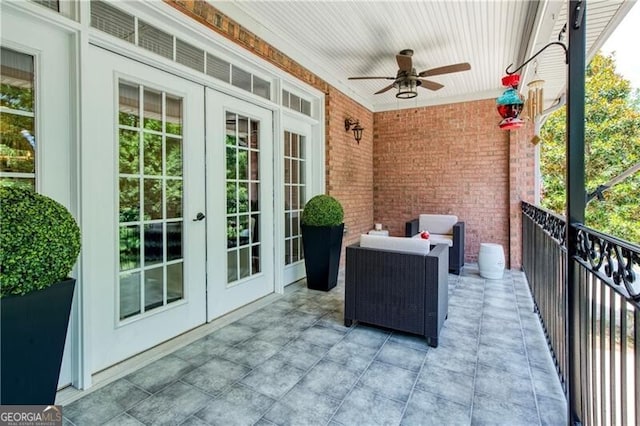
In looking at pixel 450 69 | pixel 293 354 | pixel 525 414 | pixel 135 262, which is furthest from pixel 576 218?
pixel 135 262

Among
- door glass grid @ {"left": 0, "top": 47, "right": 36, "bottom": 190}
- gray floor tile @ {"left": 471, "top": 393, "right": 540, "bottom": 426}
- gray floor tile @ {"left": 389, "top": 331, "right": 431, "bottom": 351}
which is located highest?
door glass grid @ {"left": 0, "top": 47, "right": 36, "bottom": 190}

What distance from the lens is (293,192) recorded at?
438cm

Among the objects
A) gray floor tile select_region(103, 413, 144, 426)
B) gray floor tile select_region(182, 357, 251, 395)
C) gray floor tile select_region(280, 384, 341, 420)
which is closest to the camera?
gray floor tile select_region(103, 413, 144, 426)

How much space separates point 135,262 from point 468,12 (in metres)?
3.78

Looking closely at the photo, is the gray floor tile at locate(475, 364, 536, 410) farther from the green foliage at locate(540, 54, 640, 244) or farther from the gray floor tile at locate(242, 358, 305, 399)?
the green foliage at locate(540, 54, 640, 244)

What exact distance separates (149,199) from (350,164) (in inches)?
142

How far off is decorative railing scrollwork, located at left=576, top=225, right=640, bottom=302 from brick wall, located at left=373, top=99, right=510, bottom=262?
14.1ft

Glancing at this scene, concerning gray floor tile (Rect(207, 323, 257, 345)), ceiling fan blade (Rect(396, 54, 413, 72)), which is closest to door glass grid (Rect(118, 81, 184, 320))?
gray floor tile (Rect(207, 323, 257, 345))

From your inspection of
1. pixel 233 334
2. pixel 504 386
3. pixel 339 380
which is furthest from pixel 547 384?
pixel 233 334

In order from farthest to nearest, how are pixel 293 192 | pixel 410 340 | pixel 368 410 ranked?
pixel 293 192, pixel 410 340, pixel 368 410

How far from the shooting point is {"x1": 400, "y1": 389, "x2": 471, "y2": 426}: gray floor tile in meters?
1.74

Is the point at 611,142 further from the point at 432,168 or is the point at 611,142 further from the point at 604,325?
the point at 604,325

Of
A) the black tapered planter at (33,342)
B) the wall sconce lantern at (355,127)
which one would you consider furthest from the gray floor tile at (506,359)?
the wall sconce lantern at (355,127)

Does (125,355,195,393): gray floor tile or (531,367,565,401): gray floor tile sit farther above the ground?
(125,355,195,393): gray floor tile
